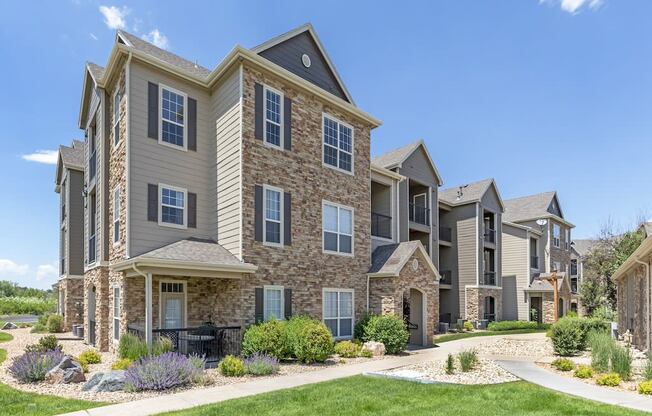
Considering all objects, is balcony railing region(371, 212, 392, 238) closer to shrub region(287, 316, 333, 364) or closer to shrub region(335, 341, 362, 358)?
shrub region(335, 341, 362, 358)

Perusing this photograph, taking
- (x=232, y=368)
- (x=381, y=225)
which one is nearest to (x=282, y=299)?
(x=232, y=368)

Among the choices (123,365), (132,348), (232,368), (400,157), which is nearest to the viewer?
(232,368)

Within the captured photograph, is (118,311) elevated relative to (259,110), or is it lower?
lower

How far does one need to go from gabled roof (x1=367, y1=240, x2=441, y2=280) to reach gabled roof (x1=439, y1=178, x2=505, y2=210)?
13.5m

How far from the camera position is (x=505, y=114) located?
66.2 feet

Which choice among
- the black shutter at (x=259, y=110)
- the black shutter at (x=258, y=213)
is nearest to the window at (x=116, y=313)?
the black shutter at (x=258, y=213)

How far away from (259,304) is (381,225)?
30.9ft

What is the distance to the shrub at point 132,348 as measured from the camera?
11.9 meters

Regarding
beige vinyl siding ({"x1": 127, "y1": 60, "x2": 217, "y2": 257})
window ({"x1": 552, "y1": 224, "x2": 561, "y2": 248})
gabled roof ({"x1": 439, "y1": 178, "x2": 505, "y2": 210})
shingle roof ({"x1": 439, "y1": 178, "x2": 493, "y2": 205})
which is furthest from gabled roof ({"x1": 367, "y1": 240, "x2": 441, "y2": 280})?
window ({"x1": 552, "y1": 224, "x2": 561, "y2": 248})

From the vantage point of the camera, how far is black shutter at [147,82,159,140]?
14.6 metres

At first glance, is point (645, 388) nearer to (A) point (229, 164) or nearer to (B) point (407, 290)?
(B) point (407, 290)

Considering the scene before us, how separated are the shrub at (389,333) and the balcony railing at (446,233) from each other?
1620 cm

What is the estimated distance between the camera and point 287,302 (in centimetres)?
1559

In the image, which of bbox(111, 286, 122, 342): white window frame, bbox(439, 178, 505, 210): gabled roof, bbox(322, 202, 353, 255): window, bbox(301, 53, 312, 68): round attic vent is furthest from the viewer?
bbox(439, 178, 505, 210): gabled roof
